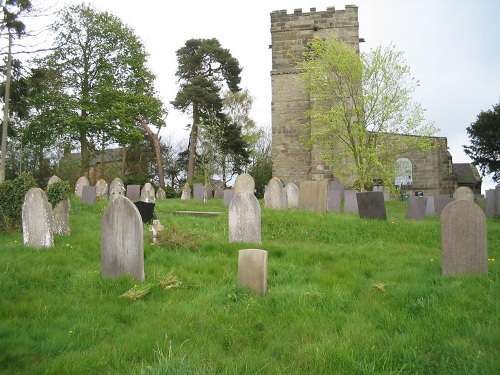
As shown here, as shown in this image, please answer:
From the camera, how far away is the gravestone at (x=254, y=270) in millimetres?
5738

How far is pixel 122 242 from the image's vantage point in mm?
6477

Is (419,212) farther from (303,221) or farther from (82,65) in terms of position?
(82,65)

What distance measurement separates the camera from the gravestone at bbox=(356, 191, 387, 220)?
12391mm

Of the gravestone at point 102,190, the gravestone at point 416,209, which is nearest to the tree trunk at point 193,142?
the gravestone at point 102,190

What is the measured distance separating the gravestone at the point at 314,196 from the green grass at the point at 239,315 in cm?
528

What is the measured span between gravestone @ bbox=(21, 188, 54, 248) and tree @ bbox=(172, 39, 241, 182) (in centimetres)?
2382

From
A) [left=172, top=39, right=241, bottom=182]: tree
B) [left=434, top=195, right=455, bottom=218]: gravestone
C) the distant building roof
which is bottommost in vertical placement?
[left=434, top=195, right=455, bottom=218]: gravestone

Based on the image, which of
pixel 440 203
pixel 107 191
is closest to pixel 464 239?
pixel 440 203

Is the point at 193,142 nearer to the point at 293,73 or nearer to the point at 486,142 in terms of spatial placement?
the point at 293,73

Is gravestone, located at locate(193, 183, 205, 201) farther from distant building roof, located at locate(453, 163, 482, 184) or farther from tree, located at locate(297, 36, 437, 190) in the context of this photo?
distant building roof, located at locate(453, 163, 482, 184)

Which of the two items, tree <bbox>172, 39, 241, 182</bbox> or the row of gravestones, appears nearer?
the row of gravestones

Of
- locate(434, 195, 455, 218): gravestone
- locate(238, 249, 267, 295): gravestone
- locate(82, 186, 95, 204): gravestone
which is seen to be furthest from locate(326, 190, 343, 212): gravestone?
locate(238, 249, 267, 295): gravestone

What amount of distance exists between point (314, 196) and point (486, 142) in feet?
93.2

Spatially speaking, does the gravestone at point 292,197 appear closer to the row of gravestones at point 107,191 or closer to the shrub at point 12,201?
the row of gravestones at point 107,191
